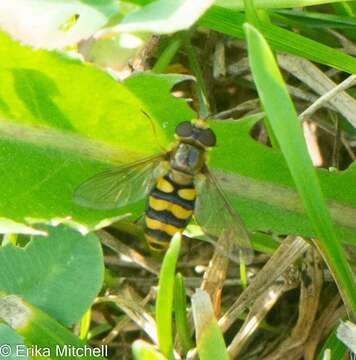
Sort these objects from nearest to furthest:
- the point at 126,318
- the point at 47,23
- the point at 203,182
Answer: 1. the point at 47,23
2. the point at 203,182
3. the point at 126,318

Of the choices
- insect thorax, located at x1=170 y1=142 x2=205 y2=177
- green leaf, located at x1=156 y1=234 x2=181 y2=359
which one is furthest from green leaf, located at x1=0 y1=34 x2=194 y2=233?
green leaf, located at x1=156 y1=234 x2=181 y2=359

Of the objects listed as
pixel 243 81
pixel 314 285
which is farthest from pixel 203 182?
pixel 243 81

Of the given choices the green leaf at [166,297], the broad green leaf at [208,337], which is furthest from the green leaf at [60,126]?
the broad green leaf at [208,337]

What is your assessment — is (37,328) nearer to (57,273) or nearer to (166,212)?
(57,273)

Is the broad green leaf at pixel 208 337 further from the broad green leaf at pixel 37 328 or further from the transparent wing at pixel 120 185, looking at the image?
the transparent wing at pixel 120 185

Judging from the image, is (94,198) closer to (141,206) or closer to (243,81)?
(141,206)

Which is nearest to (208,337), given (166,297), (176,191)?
(166,297)
